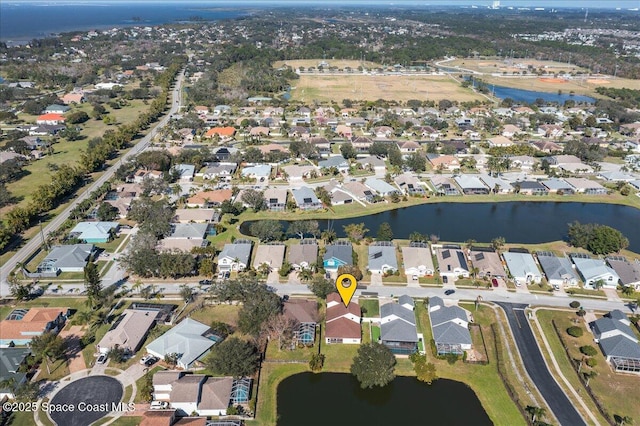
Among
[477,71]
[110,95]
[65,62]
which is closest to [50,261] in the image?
[110,95]

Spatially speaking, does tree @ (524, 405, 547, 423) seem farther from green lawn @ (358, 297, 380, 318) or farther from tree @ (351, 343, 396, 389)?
green lawn @ (358, 297, 380, 318)

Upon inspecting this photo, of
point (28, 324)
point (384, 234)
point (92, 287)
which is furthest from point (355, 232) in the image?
point (28, 324)

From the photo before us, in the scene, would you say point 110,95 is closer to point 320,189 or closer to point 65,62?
point 65,62

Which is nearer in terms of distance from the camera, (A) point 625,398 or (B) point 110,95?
(A) point 625,398

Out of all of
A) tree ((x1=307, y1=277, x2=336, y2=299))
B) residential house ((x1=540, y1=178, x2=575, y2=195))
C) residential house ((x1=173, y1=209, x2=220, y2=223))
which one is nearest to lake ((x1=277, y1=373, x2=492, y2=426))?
tree ((x1=307, y1=277, x2=336, y2=299))

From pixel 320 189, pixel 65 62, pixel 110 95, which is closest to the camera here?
pixel 320 189

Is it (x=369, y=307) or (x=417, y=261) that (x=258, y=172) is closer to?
(x=417, y=261)

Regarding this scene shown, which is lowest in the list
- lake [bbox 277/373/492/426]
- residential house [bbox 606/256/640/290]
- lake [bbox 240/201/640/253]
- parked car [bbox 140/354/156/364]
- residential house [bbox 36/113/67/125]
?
lake [bbox 277/373/492/426]
